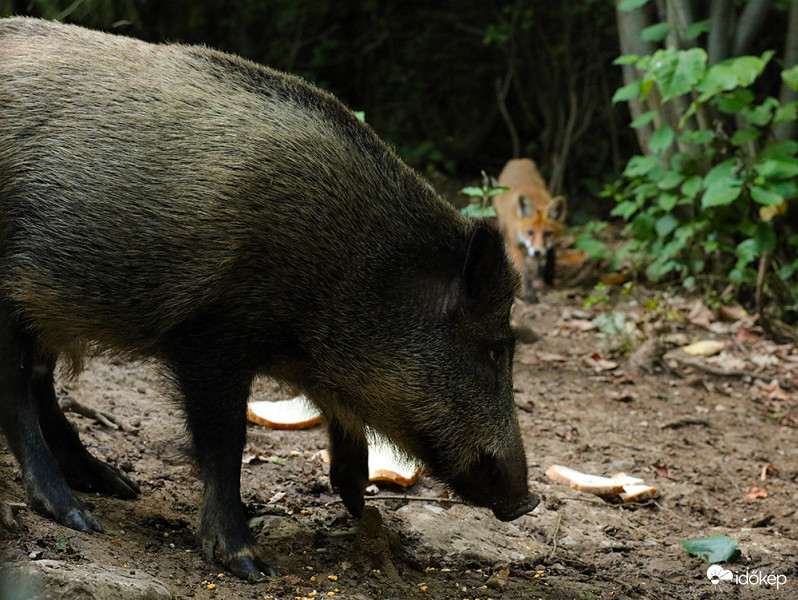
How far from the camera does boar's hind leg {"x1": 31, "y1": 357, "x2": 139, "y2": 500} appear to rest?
3422 mm

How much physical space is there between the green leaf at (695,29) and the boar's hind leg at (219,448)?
17.9ft

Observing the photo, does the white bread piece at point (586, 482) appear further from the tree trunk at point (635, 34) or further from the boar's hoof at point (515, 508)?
the tree trunk at point (635, 34)

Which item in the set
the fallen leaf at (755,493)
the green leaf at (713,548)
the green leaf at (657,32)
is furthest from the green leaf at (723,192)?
the green leaf at (713,548)

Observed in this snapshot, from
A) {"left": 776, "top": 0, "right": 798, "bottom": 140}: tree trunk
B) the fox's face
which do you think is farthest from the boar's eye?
the fox's face

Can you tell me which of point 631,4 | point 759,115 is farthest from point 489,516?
point 631,4

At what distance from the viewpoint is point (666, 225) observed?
7547mm

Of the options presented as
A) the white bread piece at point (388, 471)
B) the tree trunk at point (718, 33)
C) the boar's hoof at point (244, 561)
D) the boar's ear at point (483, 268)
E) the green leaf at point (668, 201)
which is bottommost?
the white bread piece at point (388, 471)

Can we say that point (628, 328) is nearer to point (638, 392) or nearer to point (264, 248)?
point (638, 392)

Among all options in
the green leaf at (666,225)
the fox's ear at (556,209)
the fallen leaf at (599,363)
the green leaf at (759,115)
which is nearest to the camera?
the fallen leaf at (599,363)

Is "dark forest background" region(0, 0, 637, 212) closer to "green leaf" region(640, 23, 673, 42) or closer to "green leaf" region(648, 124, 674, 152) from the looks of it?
"green leaf" region(640, 23, 673, 42)

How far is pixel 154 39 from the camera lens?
10.9 metres

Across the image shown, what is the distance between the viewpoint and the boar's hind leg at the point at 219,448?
9.91 feet

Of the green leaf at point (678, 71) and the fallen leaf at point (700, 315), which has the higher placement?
the green leaf at point (678, 71)

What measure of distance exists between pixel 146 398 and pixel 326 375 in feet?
5.11
